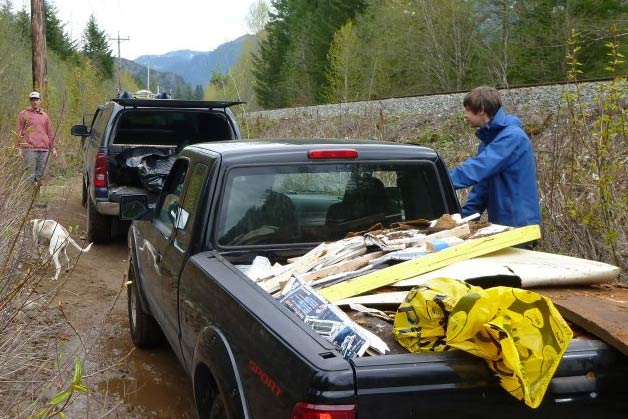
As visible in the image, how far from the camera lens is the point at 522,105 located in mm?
14703

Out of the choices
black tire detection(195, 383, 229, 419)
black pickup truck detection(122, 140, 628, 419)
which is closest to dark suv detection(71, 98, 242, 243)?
black pickup truck detection(122, 140, 628, 419)

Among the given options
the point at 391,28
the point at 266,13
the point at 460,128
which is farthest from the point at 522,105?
the point at 266,13

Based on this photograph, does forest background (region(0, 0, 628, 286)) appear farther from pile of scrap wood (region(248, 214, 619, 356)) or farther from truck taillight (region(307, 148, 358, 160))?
pile of scrap wood (region(248, 214, 619, 356))

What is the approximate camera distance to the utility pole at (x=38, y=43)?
52.6ft

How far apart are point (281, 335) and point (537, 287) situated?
4.04 feet

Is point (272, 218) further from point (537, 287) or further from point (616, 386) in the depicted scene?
point (616, 386)

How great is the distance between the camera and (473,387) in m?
2.14

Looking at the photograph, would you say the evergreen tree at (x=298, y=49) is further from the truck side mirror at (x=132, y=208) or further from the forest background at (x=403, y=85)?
the truck side mirror at (x=132, y=208)

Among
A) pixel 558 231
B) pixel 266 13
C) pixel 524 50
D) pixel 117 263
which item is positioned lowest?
→ pixel 117 263

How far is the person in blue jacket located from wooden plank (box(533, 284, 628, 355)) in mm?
1803

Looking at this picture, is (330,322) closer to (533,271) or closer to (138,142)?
(533,271)

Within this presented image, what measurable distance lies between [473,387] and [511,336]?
8.1 inches

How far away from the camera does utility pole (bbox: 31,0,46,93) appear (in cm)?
1603

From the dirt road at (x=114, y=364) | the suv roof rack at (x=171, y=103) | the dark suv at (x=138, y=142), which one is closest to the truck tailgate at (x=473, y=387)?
the dirt road at (x=114, y=364)
